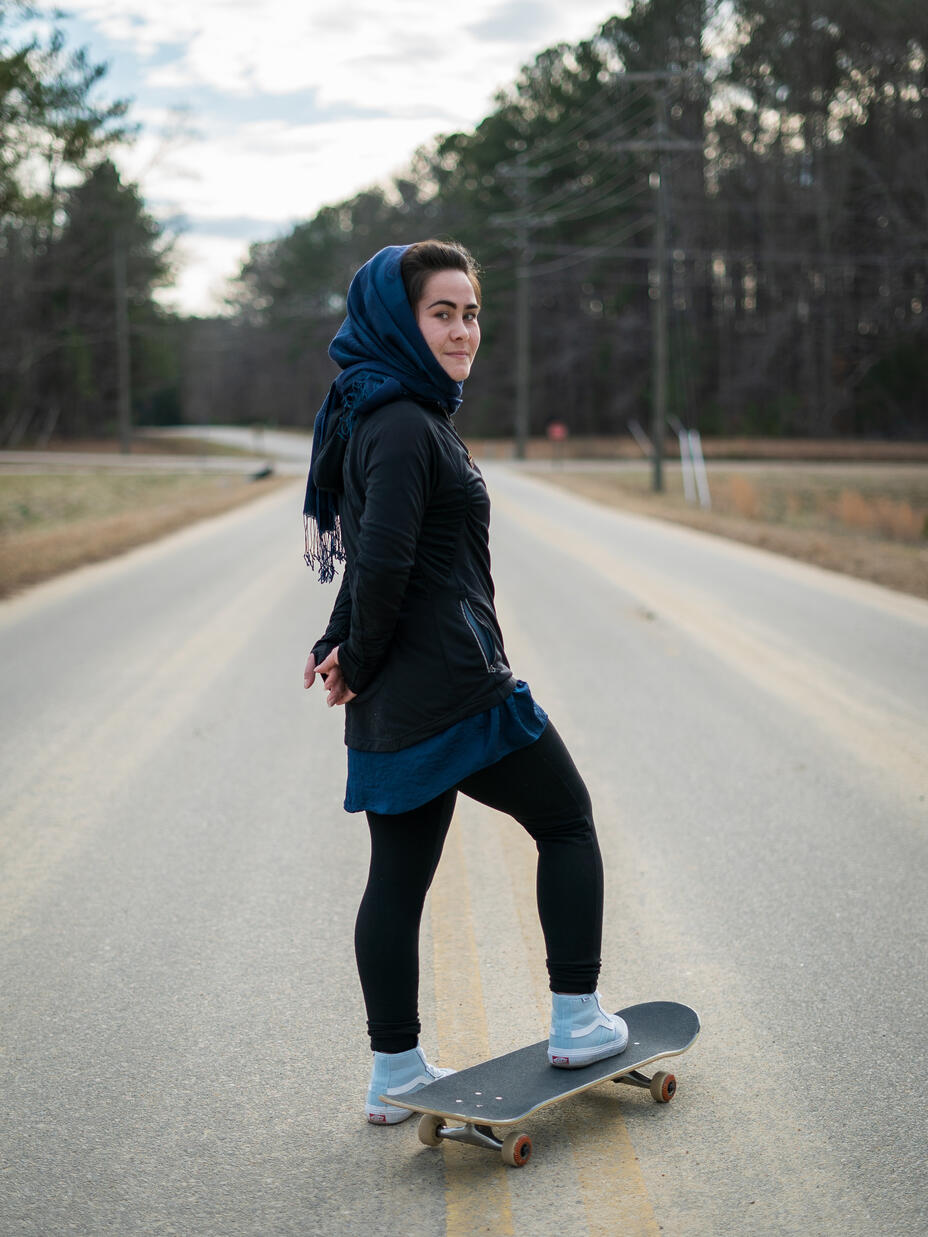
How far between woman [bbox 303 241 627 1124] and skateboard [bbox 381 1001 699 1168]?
0.35 ft

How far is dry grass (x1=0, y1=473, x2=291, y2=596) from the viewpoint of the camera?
54.0 ft

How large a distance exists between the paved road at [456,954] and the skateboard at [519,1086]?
2.7 inches

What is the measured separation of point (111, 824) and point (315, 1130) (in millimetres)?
2805

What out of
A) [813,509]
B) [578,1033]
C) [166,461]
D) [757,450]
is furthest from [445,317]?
[757,450]

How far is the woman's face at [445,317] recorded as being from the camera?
2812 millimetres

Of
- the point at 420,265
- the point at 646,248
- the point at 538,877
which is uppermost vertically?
the point at 646,248

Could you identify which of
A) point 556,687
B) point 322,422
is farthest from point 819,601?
point 322,422

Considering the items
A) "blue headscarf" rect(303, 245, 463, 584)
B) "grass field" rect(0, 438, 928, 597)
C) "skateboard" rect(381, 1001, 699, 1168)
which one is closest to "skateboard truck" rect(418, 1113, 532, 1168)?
"skateboard" rect(381, 1001, 699, 1168)

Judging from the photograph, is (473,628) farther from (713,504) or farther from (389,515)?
(713,504)

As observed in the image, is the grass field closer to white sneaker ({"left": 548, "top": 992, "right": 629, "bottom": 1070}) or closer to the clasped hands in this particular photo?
white sneaker ({"left": 548, "top": 992, "right": 629, "bottom": 1070})

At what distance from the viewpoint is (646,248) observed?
62.3 m

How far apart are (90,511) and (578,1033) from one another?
2530 centimetres

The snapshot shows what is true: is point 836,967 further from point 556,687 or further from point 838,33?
point 838,33

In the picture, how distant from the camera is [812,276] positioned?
5697cm
